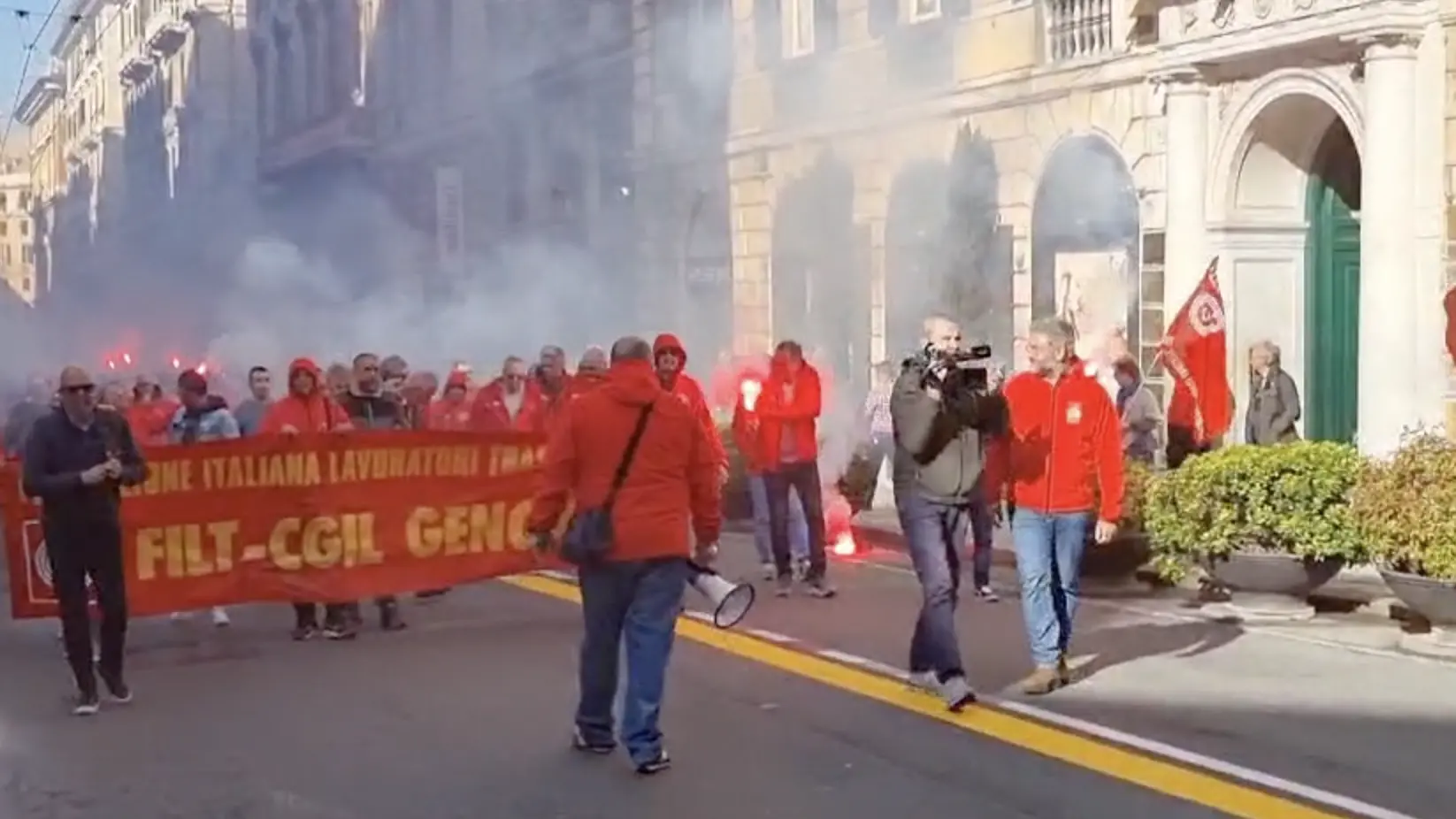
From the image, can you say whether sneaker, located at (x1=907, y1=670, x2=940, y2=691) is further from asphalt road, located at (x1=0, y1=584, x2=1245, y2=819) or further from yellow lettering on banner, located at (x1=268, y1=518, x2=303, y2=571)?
yellow lettering on banner, located at (x1=268, y1=518, x2=303, y2=571)

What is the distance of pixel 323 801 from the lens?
719cm

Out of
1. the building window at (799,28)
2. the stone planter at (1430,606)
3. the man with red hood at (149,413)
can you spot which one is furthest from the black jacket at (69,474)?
the building window at (799,28)

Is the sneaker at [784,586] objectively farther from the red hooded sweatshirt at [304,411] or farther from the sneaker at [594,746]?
the sneaker at [594,746]

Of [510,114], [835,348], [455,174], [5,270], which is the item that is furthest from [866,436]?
[5,270]

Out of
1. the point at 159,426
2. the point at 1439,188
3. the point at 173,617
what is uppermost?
the point at 1439,188

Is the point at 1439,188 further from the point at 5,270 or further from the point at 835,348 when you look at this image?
the point at 5,270

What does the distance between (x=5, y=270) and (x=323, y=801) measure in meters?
80.9

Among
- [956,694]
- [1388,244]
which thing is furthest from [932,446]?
[1388,244]

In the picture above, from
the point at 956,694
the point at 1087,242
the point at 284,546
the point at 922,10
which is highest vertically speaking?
the point at 922,10

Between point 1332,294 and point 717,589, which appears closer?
point 717,589

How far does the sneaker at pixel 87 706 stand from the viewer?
29.6ft

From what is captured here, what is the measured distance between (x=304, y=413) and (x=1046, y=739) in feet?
16.7

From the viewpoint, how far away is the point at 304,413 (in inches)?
449

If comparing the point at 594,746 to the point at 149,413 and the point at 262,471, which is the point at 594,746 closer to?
the point at 262,471
